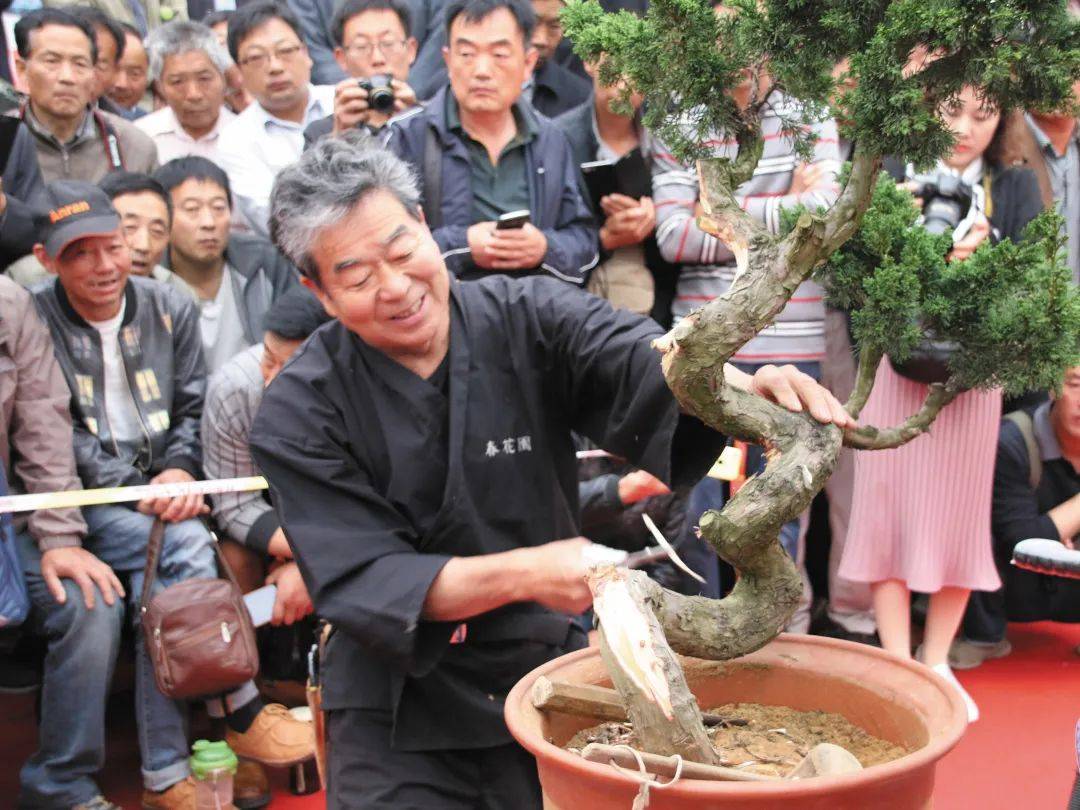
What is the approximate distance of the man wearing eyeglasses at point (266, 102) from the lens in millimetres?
4344

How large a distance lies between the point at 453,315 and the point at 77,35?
249 cm

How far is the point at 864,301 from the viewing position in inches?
68.7

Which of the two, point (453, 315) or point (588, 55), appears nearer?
point (588, 55)

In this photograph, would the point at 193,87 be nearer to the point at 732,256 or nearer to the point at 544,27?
the point at 544,27

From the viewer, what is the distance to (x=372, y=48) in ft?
14.3

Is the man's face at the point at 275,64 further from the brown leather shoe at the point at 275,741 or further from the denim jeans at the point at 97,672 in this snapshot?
the brown leather shoe at the point at 275,741

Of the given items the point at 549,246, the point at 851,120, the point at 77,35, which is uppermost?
the point at 77,35

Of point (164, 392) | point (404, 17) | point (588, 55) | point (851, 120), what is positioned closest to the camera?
point (851, 120)

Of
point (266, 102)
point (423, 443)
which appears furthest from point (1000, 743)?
point (266, 102)

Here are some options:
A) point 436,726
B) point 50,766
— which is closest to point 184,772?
point 50,766

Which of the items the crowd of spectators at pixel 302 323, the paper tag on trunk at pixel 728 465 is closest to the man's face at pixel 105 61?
the crowd of spectators at pixel 302 323

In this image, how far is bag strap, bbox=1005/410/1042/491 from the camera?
13.4ft

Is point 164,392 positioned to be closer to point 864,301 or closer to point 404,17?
point 404,17

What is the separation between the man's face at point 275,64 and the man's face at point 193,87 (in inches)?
8.6
